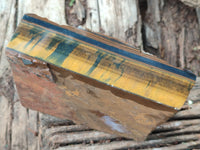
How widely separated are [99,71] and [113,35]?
88cm

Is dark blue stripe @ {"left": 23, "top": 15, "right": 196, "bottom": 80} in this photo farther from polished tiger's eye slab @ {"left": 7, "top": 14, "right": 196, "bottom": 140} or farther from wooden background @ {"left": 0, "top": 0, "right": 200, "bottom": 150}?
wooden background @ {"left": 0, "top": 0, "right": 200, "bottom": 150}

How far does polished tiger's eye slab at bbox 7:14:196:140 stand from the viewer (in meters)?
1.01

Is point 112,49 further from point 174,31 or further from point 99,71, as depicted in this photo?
point 174,31

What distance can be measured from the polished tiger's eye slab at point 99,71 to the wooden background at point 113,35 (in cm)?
24

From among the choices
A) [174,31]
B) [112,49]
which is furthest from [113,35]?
[112,49]

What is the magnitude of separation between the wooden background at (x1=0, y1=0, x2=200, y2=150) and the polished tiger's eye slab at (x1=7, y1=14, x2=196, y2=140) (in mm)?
244

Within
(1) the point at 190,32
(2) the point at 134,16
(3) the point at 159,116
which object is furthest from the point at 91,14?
(3) the point at 159,116

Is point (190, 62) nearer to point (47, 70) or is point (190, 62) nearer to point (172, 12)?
point (172, 12)

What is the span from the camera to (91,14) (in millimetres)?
1909

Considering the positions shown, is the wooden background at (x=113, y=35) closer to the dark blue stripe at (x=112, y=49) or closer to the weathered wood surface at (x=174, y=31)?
the weathered wood surface at (x=174, y=31)

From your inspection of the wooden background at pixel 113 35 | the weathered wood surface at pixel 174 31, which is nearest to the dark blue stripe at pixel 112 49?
the wooden background at pixel 113 35

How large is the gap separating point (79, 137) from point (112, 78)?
59cm

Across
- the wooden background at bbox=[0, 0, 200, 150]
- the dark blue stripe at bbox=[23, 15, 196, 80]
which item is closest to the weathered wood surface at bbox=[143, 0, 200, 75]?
the wooden background at bbox=[0, 0, 200, 150]

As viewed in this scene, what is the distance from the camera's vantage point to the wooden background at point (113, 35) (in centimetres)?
144
